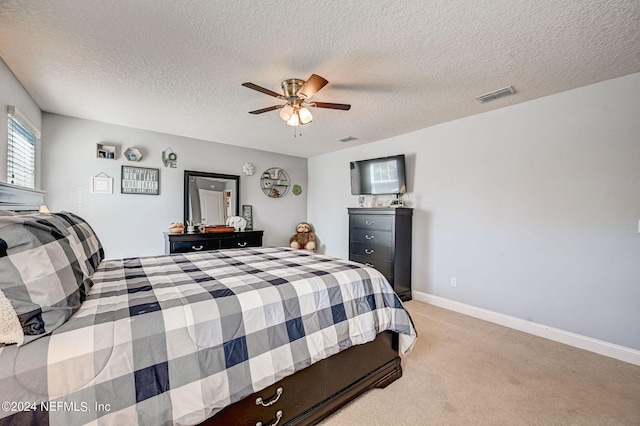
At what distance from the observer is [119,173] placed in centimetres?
372

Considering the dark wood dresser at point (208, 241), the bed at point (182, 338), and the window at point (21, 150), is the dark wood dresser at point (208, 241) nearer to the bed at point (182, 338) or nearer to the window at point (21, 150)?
the window at point (21, 150)

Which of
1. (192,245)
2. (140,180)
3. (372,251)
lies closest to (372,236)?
(372,251)

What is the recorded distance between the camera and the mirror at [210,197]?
427 centimetres

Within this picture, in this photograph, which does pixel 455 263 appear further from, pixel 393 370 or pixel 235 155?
pixel 235 155

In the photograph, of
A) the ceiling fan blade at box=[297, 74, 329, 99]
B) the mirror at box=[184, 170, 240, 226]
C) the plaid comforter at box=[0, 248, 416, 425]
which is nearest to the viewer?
the plaid comforter at box=[0, 248, 416, 425]

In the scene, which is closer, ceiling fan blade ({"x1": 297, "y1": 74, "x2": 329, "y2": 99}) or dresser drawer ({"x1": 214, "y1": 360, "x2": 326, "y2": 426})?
dresser drawer ({"x1": 214, "y1": 360, "x2": 326, "y2": 426})

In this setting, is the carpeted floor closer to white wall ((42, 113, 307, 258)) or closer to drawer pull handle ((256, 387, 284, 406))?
drawer pull handle ((256, 387, 284, 406))

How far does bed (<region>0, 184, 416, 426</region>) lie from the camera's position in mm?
899

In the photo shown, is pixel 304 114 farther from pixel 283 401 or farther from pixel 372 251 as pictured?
pixel 372 251

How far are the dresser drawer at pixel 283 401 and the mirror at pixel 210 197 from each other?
11.3 feet

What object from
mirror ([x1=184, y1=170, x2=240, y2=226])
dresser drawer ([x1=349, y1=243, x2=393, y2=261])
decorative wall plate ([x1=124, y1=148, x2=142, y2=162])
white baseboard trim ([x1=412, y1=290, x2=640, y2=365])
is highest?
decorative wall plate ([x1=124, y1=148, x2=142, y2=162])

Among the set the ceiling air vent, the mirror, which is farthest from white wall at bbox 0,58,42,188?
the ceiling air vent

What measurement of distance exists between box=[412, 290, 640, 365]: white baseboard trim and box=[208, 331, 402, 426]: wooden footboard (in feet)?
5.65

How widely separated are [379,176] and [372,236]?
0.94m
